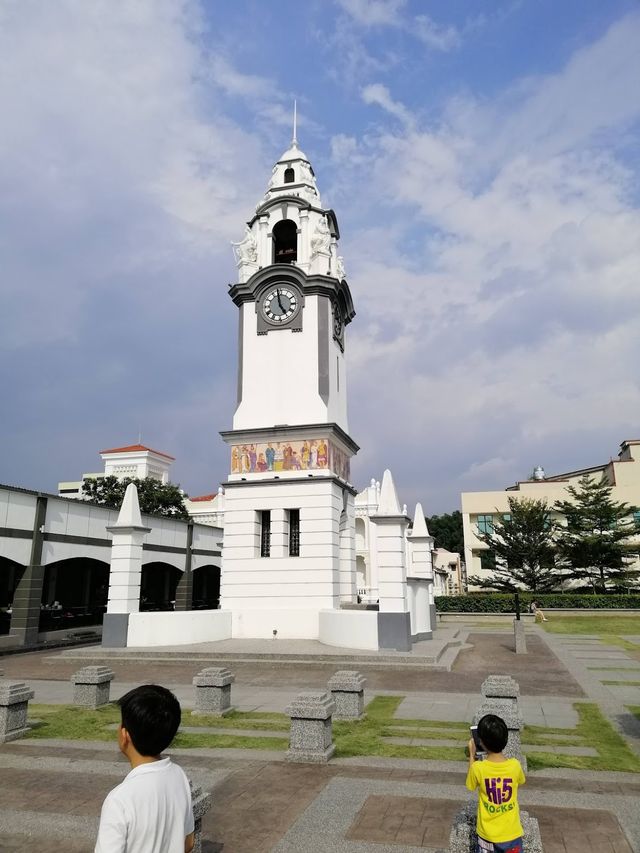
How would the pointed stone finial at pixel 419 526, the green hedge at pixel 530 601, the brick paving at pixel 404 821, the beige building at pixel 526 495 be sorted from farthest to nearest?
the beige building at pixel 526 495, the green hedge at pixel 530 601, the pointed stone finial at pixel 419 526, the brick paving at pixel 404 821

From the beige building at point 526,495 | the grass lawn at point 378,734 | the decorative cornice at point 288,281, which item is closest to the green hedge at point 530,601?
the beige building at point 526,495

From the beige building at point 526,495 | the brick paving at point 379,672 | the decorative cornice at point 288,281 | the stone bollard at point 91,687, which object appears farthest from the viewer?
the beige building at point 526,495

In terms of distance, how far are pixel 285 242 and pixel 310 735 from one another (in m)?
24.1

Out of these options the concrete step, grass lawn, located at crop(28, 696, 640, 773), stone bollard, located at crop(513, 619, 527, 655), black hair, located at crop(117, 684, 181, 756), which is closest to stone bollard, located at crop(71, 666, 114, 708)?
grass lawn, located at crop(28, 696, 640, 773)

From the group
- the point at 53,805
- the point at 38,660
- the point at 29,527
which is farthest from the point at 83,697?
the point at 29,527

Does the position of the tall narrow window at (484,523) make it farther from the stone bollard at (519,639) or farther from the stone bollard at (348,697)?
the stone bollard at (348,697)

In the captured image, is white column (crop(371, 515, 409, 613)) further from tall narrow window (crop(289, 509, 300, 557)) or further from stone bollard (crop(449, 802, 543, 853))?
stone bollard (crop(449, 802, 543, 853))

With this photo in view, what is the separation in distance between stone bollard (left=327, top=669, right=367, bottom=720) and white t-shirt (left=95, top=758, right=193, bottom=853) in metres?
8.40

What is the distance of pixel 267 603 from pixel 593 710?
1315cm

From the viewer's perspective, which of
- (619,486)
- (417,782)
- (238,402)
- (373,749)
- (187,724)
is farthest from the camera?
(619,486)

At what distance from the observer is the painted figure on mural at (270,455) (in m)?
23.9

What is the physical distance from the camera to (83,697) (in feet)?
39.8

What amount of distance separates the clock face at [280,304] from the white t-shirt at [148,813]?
76.9ft

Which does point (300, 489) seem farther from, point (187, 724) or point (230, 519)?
point (187, 724)
